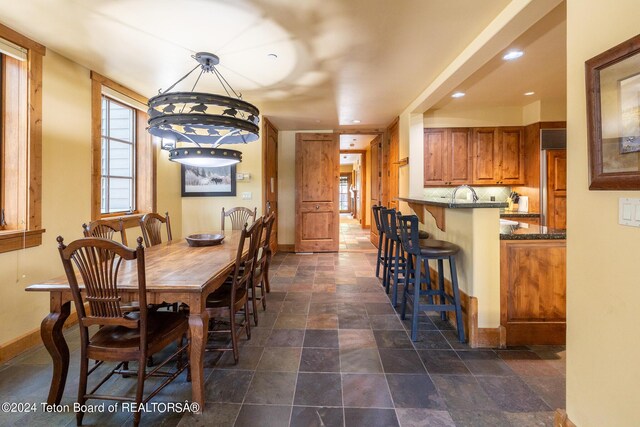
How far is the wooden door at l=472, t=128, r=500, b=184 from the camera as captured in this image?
4652mm

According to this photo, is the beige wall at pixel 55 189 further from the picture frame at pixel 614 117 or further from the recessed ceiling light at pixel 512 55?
the recessed ceiling light at pixel 512 55

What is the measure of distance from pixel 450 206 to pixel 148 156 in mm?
3811

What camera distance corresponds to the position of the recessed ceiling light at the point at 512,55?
9.18ft

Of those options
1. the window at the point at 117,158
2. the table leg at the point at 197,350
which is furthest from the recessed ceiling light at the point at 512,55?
the window at the point at 117,158

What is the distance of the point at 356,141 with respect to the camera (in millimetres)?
7742

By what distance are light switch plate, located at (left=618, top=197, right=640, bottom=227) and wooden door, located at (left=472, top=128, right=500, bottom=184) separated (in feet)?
12.7

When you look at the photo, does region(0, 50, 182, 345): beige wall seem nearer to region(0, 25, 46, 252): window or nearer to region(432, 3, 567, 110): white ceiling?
region(0, 25, 46, 252): window

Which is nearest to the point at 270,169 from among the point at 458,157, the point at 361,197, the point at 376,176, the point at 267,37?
the point at 376,176

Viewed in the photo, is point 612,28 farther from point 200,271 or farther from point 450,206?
point 200,271

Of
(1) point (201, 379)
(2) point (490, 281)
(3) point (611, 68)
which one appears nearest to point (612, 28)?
(3) point (611, 68)

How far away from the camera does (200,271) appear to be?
182 centimetres

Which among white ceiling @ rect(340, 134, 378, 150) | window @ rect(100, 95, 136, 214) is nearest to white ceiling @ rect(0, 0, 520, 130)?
window @ rect(100, 95, 136, 214)

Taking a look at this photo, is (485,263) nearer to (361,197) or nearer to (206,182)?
(206,182)

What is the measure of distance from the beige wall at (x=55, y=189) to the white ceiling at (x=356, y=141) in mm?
4989
